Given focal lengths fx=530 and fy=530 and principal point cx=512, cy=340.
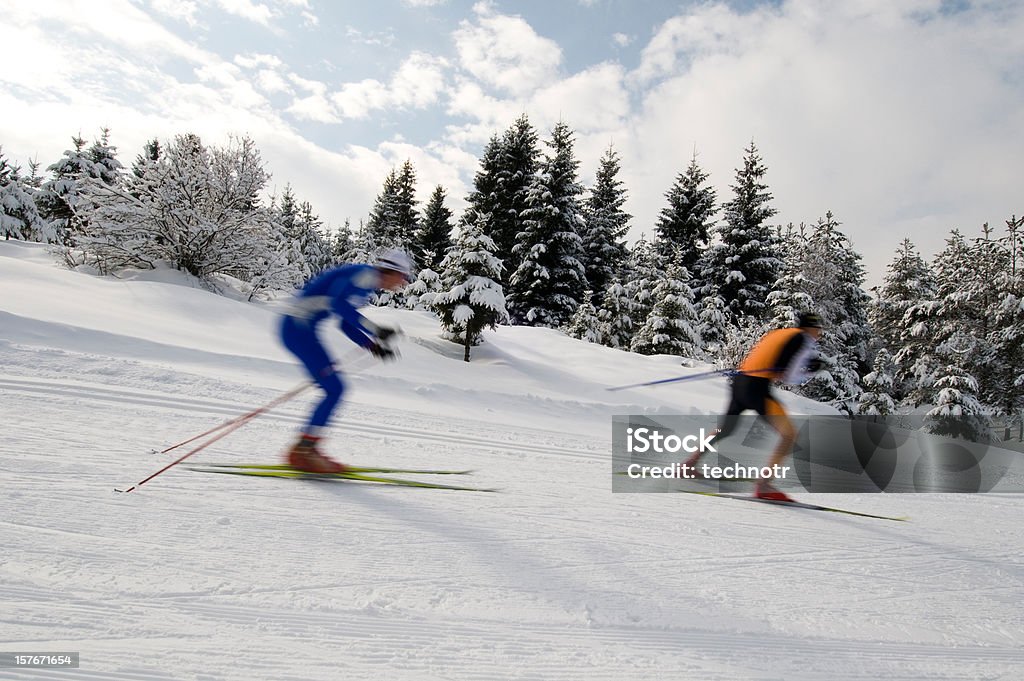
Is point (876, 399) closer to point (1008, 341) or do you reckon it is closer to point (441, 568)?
point (1008, 341)

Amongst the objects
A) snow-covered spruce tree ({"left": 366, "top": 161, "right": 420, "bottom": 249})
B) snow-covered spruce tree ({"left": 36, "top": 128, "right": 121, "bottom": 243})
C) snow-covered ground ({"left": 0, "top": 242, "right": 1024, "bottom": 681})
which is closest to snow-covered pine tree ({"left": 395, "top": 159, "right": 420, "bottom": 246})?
snow-covered spruce tree ({"left": 366, "top": 161, "right": 420, "bottom": 249})

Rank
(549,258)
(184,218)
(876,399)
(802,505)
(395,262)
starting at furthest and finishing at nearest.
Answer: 1. (549,258)
2. (876,399)
3. (184,218)
4. (802,505)
5. (395,262)

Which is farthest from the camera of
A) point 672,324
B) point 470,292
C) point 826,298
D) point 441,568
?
point 826,298

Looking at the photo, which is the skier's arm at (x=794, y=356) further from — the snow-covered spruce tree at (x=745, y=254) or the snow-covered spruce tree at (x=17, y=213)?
the snow-covered spruce tree at (x=17, y=213)

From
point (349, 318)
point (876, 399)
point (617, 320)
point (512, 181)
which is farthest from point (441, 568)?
point (512, 181)

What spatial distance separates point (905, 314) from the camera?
72.1ft

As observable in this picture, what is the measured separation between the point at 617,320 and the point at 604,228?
1101cm

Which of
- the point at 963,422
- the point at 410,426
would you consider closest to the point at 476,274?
the point at 410,426

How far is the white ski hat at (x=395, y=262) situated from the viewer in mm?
4277

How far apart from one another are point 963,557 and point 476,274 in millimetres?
13252

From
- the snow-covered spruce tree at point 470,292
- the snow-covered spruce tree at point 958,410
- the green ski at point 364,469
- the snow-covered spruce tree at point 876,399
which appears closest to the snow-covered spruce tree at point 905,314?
the snow-covered spruce tree at point 876,399

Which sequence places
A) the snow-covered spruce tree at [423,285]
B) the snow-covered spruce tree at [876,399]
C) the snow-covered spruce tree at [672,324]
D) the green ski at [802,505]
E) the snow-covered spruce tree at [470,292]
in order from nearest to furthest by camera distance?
the green ski at [802,505] → the snow-covered spruce tree at [470,292] → the snow-covered spruce tree at [876,399] → the snow-covered spruce tree at [672,324] → the snow-covered spruce tree at [423,285]

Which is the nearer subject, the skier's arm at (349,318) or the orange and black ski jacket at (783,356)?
the skier's arm at (349,318)

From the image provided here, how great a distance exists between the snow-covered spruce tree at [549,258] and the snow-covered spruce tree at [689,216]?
21.7ft
